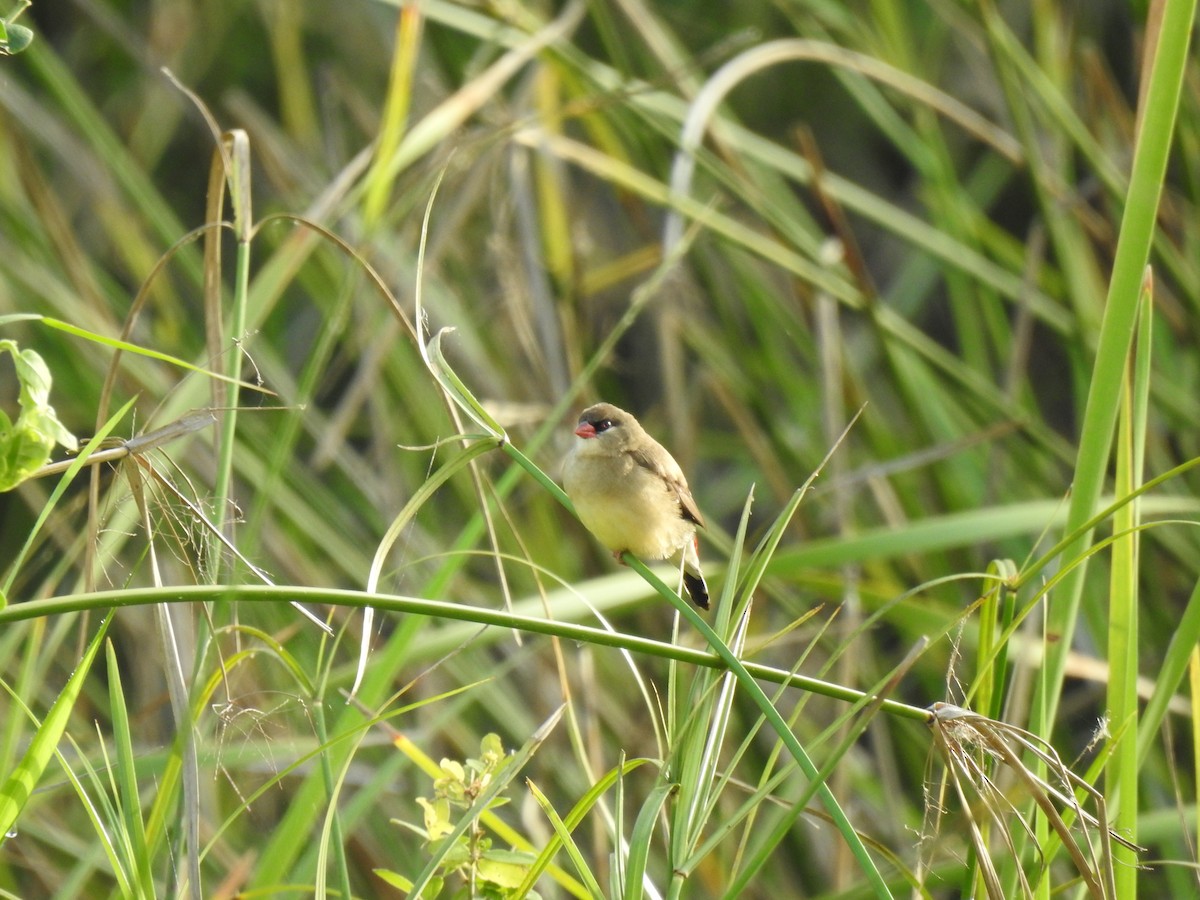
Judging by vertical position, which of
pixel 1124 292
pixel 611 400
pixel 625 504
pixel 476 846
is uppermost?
pixel 1124 292

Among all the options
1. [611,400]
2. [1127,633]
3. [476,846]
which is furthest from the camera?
[611,400]

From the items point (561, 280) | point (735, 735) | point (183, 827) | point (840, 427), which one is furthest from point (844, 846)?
point (183, 827)

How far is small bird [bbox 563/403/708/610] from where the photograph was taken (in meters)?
2.75

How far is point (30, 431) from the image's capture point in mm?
1216

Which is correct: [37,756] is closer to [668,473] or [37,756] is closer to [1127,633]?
[1127,633]

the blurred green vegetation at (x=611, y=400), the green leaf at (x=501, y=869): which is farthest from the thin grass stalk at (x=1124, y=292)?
the green leaf at (x=501, y=869)

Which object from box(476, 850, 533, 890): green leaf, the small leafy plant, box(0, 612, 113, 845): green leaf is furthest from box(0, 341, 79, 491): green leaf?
box(476, 850, 533, 890): green leaf

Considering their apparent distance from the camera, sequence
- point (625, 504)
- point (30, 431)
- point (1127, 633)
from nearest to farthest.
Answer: point (30, 431), point (1127, 633), point (625, 504)

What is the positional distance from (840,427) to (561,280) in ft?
3.08

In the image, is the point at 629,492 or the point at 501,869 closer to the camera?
the point at 501,869

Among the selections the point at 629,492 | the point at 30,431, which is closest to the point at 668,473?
the point at 629,492

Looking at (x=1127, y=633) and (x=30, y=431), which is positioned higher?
(x=30, y=431)

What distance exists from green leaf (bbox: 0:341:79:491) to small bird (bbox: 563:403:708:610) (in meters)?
1.52

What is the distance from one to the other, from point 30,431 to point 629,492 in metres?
1.68
